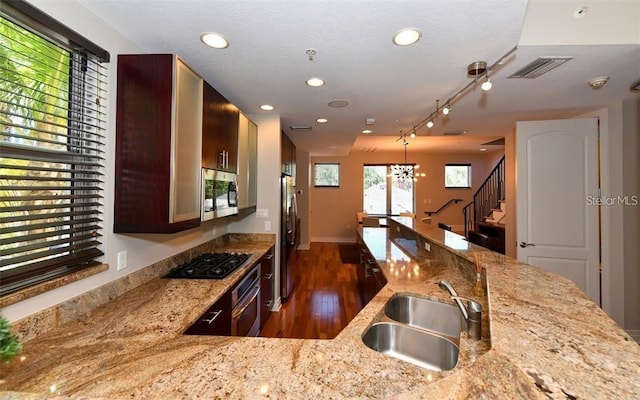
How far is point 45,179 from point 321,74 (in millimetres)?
1874

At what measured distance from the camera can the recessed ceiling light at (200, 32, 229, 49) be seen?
66.3 inches

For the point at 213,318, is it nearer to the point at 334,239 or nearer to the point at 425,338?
the point at 425,338

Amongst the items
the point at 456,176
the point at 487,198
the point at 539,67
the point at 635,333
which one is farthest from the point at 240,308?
the point at 456,176

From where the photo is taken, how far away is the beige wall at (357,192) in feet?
26.9

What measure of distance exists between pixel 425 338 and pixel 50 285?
187 cm

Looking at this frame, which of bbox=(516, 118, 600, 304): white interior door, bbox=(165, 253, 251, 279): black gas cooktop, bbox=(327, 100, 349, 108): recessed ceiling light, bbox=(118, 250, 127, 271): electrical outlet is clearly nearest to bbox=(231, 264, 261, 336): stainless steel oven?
bbox=(165, 253, 251, 279): black gas cooktop

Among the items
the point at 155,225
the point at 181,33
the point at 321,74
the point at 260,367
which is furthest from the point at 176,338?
the point at 321,74

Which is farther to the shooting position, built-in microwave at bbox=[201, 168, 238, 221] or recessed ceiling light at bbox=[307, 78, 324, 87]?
recessed ceiling light at bbox=[307, 78, 324, 87]

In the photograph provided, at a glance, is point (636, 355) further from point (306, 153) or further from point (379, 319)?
point (306, 153)

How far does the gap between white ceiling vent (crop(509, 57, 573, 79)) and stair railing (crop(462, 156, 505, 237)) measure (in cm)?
479

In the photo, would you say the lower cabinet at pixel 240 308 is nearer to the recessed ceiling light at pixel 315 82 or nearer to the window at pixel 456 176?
the recessed ceiling light at pixel 315 82

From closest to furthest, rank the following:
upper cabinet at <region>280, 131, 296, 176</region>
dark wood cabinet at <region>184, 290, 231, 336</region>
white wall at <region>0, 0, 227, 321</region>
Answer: white wall at <region>0, 0, 227, 321</region> → dark wood cabinet at <region>184, 290, 231, 336</region> → upper cabinet at <region>280, 131, 296, 176</region>

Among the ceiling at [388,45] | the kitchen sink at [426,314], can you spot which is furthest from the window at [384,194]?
the kitchen sink at [426,314]

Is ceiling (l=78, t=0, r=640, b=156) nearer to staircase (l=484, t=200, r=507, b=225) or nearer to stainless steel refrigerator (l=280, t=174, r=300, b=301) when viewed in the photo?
stainless steel refrigerator (l=280, t=174, r=300, b=301)
